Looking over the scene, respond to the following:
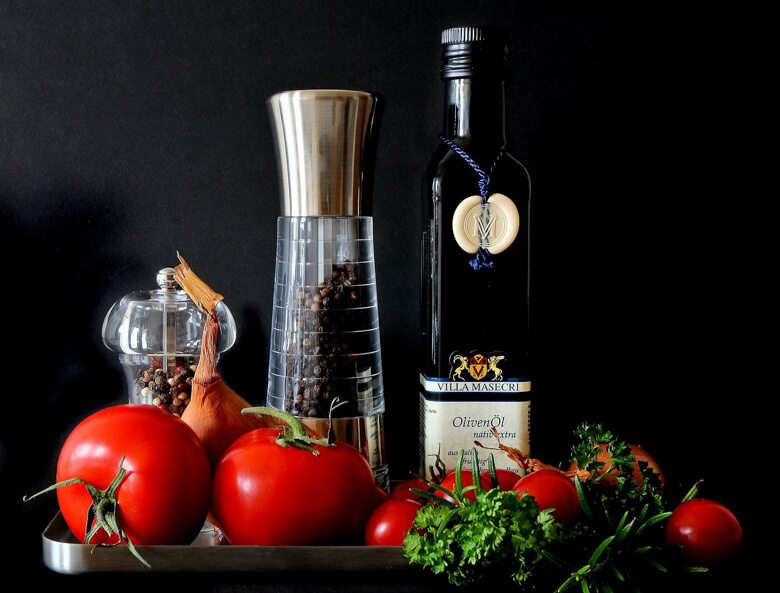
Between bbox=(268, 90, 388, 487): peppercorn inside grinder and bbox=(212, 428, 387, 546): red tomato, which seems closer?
bbox=(212, 428, 387, 546): red tomato

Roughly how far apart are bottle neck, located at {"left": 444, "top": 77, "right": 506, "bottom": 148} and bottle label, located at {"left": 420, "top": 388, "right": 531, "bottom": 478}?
0.75ft

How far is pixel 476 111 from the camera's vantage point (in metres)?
0.84

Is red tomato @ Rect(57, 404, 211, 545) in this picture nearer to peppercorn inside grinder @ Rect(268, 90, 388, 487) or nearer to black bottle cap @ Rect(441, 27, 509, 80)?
peppercorn inside grinder @ Rect(268, 90, 388, 487)

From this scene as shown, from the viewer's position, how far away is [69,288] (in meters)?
0.96

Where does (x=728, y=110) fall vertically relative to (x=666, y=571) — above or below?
above

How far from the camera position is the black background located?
0.94 metres

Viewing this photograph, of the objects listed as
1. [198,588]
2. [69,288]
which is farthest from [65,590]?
[69,288]

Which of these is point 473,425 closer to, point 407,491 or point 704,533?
point 407,491

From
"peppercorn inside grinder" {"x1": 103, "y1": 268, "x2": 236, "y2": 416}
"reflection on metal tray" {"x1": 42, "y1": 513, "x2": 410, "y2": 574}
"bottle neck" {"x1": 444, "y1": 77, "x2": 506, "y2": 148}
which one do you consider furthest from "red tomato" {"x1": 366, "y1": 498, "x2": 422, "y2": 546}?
"bottle neck" {"x1": 444, "y1": 77, "x2": 506, "y2": 148}

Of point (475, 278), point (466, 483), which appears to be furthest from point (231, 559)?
point (475, 278)

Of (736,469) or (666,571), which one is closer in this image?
(666,571)

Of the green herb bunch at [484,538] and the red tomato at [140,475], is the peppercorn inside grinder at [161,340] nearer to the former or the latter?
the red tomato at [140,475]

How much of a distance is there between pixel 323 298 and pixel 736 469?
1.61 ft

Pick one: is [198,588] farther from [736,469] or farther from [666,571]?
[736,469]
